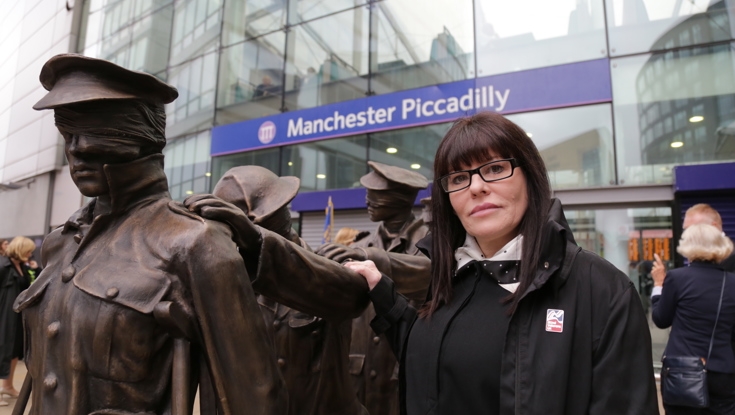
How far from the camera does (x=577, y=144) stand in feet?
28.5

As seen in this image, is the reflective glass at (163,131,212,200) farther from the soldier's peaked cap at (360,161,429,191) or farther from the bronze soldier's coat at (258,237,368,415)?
the bronze soldier's coat at (258,237,368,415)

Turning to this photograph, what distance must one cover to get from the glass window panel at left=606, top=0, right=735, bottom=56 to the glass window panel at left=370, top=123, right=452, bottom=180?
130 inches

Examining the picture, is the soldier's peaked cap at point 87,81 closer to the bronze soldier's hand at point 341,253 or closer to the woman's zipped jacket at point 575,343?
the bronze soldier's hand at point 341,253

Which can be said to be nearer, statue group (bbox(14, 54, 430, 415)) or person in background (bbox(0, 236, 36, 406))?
statue group (bbox(14, 54, 430, 415))

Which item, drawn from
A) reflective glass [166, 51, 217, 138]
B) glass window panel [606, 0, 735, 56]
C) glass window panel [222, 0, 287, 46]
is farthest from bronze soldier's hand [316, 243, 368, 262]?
reflective glass [166, 51, 217, 138]

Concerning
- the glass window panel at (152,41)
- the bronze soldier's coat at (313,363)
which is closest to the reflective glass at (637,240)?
the bronze soldier's coat at (313,363)

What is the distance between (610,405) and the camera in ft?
3.83

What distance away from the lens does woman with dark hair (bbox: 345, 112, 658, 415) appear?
1.20 m

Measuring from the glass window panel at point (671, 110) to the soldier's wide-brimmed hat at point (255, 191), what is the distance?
285 inches

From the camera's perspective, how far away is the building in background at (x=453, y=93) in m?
8.13

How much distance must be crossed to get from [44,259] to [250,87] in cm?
1162

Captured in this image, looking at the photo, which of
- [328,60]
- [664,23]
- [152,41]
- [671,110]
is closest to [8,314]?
[328,60]

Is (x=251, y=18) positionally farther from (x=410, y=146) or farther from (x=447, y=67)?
(x=410, y=146)

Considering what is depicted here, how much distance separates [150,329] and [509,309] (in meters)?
0.97
